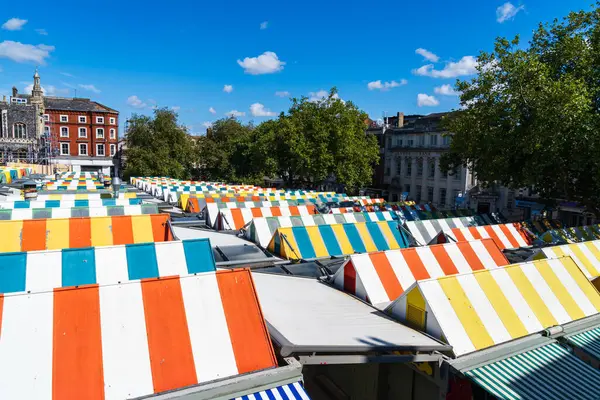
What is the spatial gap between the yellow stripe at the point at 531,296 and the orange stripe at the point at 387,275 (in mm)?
1748

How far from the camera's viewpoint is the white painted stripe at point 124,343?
3516mm

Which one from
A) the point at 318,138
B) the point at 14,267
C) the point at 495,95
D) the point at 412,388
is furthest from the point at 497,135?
the point at 318,138

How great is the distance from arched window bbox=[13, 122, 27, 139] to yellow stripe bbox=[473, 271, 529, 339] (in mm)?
71167

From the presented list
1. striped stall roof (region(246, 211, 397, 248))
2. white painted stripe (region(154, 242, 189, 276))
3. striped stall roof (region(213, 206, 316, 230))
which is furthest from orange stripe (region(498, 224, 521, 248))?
white painted stripe (region(154, 242, 189, 276))

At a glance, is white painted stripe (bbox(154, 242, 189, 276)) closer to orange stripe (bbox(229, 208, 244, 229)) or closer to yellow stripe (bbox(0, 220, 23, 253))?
yellow stripe (bbox(0, 220, 23, 253))

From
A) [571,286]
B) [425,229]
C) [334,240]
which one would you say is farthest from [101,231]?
[571,286]

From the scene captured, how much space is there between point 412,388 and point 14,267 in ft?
18.7

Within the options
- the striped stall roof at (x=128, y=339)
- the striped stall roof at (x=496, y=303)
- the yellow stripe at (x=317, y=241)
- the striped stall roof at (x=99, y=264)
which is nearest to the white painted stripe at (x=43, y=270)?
the striped stall roof at (x=99, y=264)

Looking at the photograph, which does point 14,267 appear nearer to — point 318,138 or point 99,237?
point 99,237

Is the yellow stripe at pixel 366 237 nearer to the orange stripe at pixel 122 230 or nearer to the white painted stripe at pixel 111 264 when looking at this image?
the orange stripe at pixel 122 230

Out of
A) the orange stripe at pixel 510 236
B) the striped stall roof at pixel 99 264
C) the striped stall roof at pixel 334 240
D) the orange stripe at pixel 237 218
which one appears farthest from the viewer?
the orange stripe at pixel 237 218

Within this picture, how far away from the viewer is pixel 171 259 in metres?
6.47

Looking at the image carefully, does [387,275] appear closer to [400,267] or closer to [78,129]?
[400,267]

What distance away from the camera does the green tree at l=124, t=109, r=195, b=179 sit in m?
48.9
